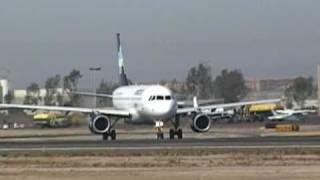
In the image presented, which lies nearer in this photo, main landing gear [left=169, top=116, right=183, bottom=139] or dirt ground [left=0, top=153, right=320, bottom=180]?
dirt ground [left=0, top=153, right=320, bottom=180]

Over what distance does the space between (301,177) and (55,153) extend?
1699 cm

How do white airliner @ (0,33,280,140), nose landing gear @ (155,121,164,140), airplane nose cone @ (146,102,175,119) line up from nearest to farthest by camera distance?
nose landing gear @ (155,121,164,140), white airliner @ (0,33,280,140), airplane nose cone @ (146,102,175,119)

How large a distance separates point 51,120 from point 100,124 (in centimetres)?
A: 7064

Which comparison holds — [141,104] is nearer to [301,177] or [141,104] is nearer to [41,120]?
[301,177]

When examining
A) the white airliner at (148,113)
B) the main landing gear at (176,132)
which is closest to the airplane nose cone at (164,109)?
the white airliner at (148,113)

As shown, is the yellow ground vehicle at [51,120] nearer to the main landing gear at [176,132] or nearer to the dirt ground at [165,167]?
the main landing gear at [176,132]

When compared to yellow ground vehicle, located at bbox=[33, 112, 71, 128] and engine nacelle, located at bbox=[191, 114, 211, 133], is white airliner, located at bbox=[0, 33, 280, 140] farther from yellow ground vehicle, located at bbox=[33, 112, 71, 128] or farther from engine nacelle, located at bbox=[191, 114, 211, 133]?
yellow ground vehicle, located at bbox=[33, 112, 71, 128]

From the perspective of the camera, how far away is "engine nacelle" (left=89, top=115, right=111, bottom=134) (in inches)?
2598

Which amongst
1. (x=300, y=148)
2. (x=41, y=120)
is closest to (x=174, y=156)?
(x=300, y=148)

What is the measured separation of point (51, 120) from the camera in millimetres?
135750

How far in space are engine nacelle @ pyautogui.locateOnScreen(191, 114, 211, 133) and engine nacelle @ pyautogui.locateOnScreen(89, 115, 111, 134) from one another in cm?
692

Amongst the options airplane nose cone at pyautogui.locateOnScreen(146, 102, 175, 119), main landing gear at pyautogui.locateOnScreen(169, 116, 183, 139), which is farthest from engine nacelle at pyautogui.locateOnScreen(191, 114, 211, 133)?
airplane nose cone at pyautogui.locateOnScreen(146, 102, 175, 119)

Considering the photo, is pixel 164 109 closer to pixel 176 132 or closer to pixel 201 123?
pixel 176 132

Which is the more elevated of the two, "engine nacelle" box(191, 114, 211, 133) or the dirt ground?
"engine nacelle" box(191, 114, 211, 133)
